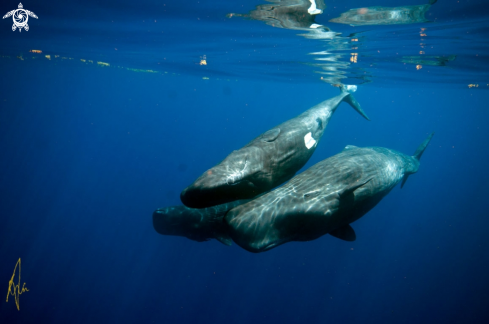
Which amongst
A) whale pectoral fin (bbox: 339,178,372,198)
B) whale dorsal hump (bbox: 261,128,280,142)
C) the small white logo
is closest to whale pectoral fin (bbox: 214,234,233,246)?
whale dorsal hump (bbox: 261,128,280,142)

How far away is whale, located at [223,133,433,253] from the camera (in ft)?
14.9

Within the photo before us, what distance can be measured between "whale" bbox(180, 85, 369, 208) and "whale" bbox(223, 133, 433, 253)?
1.05 ft

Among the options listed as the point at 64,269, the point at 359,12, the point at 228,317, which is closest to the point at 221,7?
the point at 359,12

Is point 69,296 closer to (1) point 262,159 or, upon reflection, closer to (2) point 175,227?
(2) point 175,227

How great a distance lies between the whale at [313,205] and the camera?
14.9ft

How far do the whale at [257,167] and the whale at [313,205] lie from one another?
12.6 inches

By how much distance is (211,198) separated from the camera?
4.45 metres

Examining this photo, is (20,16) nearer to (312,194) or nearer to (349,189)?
(312,194)

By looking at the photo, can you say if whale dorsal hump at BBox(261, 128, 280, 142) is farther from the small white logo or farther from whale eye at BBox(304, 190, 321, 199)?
the small white logo

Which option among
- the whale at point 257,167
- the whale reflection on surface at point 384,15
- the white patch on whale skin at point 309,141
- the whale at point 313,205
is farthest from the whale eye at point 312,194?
the whale reflection on surface at point 384,15

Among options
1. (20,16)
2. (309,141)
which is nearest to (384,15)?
(309,141)

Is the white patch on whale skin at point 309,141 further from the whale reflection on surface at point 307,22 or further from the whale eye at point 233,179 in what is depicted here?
the whale reflection on surface at point 307,22

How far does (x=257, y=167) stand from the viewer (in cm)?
518

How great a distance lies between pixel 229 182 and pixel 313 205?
1.73 m
